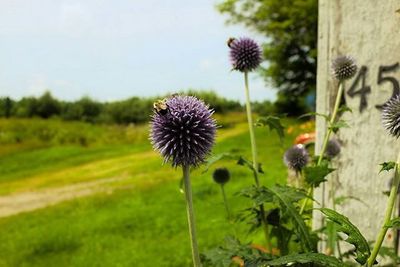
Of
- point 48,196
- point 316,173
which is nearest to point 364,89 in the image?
point 316,173

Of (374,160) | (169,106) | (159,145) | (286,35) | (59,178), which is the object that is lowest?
(59,178)

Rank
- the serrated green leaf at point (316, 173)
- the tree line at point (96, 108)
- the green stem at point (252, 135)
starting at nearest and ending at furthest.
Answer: the serrated green leaf at point (316, 173) → the green stem at point (252, 135) → the tree line at point (96, 108)

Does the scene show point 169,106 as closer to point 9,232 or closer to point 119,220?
point 119,220

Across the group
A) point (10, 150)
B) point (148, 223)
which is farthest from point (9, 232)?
point (10, 150)

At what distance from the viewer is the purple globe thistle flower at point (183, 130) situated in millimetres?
1578

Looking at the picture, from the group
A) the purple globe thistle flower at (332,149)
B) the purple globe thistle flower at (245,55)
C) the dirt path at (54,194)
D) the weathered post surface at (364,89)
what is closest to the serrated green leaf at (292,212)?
the purple globe thistle flower at (245,55)

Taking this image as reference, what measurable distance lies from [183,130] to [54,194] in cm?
1057

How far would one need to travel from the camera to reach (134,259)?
5.26 meters

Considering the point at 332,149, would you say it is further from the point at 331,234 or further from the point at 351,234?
the point at 351,234

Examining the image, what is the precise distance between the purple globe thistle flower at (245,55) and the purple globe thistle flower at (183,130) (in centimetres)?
103

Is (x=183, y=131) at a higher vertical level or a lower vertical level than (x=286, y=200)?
higher

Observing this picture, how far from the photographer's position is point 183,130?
1.60 meters

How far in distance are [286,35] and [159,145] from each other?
2148cm

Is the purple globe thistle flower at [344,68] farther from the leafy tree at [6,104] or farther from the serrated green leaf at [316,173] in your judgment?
the leafy tree at [6,104]
